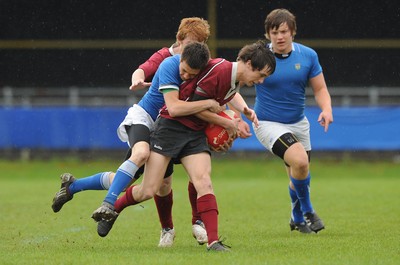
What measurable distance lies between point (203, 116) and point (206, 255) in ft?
3.58

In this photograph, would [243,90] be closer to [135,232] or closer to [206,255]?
[135,232]

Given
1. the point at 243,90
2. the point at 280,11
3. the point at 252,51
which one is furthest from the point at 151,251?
the point at 243,90

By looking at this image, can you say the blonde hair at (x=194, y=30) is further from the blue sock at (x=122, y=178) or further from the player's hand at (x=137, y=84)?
the blue sock at (x=122, y=178)

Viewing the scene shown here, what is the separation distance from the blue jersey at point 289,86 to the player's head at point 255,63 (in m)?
1.88

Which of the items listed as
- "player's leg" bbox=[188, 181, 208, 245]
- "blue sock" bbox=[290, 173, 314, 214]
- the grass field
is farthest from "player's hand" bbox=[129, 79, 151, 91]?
"blue sock" bbox=[290, 173, 314, 214]

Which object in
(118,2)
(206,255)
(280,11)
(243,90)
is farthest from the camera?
(118,2)

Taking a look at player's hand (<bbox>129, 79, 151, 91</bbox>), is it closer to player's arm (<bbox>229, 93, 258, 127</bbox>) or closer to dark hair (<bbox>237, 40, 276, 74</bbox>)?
player's arm (<bbox>229, 93, 258, 127</bbox>)

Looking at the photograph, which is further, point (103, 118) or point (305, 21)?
point (305, 21)

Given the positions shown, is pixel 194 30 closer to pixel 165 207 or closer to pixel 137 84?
pixel 137 84

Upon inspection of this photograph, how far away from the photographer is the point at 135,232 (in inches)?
383

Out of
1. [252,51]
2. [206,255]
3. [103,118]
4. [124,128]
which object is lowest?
[103,118]

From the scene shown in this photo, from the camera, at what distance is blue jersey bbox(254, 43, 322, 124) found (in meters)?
9.69

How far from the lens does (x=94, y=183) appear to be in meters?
8.76

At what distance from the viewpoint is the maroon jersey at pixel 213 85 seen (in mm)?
7848
